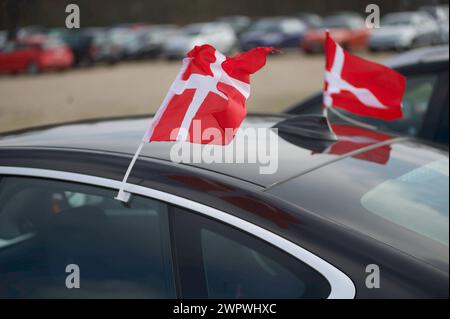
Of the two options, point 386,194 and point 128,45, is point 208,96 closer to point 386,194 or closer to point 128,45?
point 386,194

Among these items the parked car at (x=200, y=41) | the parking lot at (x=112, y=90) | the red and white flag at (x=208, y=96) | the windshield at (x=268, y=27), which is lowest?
the red and white flag at (x=208, y=96)

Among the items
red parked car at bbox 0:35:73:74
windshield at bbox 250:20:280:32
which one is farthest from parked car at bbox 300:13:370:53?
red parked car at bbox 0:35:73:74

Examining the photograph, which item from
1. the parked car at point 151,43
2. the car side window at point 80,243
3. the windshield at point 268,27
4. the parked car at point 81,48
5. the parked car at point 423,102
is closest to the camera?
the car side window at point 80,243

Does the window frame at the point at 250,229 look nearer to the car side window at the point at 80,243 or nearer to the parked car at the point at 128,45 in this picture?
the car side window at the point at 80,243

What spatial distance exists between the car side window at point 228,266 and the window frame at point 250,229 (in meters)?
0.01

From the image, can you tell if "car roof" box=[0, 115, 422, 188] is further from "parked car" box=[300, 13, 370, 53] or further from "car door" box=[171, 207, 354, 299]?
"parked car" box=[300, 13, 370, 53]

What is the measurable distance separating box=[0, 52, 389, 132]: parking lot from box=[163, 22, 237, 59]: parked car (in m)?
1.12

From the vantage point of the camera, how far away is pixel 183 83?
81.4 inches

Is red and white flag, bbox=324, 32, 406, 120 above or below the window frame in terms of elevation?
above

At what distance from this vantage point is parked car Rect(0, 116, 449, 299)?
66.6 inches

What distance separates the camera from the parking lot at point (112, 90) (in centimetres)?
1293

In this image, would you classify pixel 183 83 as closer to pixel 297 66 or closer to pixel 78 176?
pixel 78 176

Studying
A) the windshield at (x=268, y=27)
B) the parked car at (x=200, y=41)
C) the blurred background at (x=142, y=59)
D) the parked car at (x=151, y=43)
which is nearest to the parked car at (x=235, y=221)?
the blurred background at (x=142, y=59)
